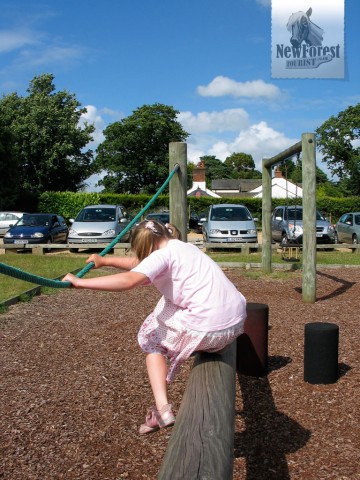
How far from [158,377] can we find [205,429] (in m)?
0.84

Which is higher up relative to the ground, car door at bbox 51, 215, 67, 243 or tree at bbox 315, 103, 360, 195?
tree at bbox 315, 103, 360, 195

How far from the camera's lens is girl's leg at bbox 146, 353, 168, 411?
10.5ft

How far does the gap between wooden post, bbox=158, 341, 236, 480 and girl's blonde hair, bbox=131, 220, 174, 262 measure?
0.72 m

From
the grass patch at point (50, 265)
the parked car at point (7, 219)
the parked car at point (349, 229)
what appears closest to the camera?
the grass patch at point (50, 265)

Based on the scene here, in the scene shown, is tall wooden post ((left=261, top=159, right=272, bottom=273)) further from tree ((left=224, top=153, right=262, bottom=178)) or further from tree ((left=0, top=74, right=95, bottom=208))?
tree ((left=224, top=153, right=262, bottom=178))

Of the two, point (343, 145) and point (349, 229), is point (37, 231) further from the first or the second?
point (343, 145)

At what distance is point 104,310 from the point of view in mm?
8070

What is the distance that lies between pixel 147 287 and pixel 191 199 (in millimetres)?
33009

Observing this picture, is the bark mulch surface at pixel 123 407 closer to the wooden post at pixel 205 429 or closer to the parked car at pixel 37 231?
the wooden post at pixel 205 429

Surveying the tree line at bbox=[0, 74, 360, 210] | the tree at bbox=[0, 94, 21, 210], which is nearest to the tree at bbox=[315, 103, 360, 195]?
the tree line at bbox=[0, 74, 360, 210]

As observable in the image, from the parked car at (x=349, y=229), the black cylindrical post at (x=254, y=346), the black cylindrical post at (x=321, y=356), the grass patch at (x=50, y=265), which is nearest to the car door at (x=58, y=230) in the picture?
the grass patch at (x=50, y=265)

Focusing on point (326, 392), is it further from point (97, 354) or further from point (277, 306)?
point (277, 306)

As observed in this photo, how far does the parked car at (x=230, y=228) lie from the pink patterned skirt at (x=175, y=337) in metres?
14.9

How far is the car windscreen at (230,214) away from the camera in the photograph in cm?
1928
